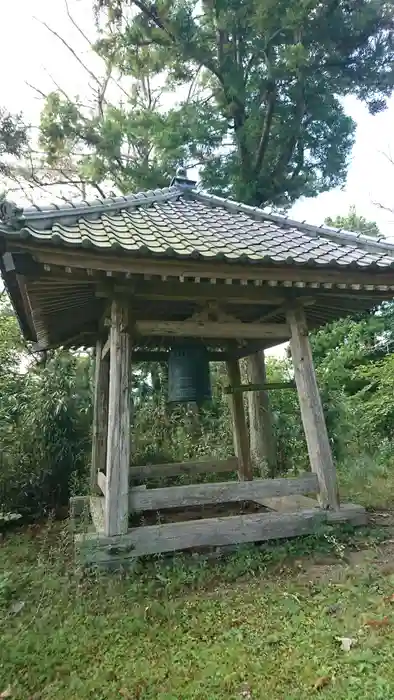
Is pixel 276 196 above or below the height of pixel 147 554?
above

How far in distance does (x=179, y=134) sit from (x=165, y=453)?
5.71 meters

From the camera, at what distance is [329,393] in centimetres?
908

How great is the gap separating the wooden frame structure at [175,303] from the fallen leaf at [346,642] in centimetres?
167

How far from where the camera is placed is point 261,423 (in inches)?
327

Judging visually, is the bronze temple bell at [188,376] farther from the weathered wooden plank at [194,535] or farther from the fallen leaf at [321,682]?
the fallen leaf at [321,682]

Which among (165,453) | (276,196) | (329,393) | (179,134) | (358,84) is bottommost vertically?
(165,453)

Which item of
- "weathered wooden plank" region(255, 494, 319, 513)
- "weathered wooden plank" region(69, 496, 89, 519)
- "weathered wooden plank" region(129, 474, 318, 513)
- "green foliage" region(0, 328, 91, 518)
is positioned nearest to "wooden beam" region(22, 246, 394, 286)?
"weathered wooden plank" region(129, 474, 318, 513)

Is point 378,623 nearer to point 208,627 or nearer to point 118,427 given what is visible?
point 208,627

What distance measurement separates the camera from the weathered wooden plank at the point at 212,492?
4258 millimetres

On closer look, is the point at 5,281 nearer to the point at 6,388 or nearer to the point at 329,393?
the point at 6,388

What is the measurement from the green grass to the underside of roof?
2.39 m

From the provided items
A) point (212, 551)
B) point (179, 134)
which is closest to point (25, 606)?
point (212, 551)

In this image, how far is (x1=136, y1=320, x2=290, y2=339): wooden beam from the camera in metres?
4.52

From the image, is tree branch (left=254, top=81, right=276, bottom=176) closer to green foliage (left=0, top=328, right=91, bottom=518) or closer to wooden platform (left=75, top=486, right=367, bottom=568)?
green foliage (left=0, top=328, right=91, bottom=518)
